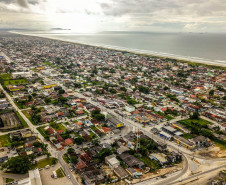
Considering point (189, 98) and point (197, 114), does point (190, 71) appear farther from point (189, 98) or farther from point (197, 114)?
point (197, 114)

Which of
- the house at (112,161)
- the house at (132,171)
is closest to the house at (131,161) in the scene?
the house at (132,171)

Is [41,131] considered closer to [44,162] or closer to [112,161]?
[44,162]

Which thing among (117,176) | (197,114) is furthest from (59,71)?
(117,176)

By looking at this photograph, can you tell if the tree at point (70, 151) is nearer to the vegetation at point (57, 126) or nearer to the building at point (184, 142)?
the vegetation at point (57, 126)

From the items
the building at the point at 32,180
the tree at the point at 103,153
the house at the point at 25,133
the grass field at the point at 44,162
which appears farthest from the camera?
the house at the point at 25,133

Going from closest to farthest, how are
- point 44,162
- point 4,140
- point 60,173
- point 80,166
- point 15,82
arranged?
1. point 60,173
2. point 80,166
3. point 44,162
4. point 4,140
5. point 15,82

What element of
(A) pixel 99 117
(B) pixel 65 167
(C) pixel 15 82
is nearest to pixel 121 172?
(B) pixel 65 167

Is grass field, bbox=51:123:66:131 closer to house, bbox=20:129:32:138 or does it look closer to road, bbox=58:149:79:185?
house, bbox=20:129:32:138
